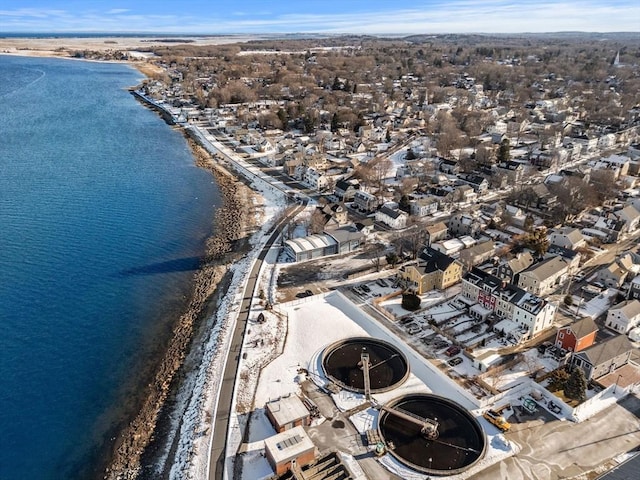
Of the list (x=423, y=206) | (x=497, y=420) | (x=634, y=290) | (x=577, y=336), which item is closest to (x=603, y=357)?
(x=577, y=336)

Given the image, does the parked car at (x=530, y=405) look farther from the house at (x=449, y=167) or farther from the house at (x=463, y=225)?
the house at (x=449, y=167)

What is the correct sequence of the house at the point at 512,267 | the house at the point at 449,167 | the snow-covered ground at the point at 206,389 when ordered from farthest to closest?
the house at the point at 449,167 → the house at the point at 512,267 → the snow-covered ground at the point at 206,389

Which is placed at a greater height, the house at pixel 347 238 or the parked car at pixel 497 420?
the house at pixel 347 238

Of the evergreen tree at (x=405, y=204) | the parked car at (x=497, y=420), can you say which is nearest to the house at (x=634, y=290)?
the parked car at (x=497, y=420)

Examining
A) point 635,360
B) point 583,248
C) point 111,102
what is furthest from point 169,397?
point 111,102

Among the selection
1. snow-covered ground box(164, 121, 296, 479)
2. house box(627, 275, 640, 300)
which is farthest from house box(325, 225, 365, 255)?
house box(627, 275, 640, 300)

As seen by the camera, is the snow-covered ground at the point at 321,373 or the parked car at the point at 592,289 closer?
the snow-covered ground at the point at 321,373

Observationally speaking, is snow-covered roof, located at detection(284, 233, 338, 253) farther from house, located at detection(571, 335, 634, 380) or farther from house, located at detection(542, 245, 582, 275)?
house, located at detection(571, 335, 634, 380)

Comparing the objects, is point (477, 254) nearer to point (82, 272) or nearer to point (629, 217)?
point (629, 217)
